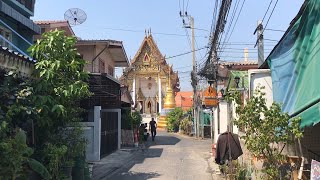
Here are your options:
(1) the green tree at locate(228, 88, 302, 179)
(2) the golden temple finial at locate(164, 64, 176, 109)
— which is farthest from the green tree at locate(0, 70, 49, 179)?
(2) the golden temple finial at locate(164, 64, 176, 109)

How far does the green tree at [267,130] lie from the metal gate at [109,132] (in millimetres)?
12020

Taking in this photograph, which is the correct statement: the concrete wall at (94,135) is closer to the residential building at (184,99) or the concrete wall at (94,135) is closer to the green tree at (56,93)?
the green tree at (56,93)

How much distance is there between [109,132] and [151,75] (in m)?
32.4

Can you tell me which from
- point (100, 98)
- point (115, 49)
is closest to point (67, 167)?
point (100, 98)

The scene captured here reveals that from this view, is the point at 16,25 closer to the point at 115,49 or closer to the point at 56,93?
the point at 56,93

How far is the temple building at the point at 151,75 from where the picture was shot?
51.8m

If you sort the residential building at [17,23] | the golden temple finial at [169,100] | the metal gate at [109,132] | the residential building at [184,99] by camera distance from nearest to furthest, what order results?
the residential building at [17,23] → the metal gate at [109,132] → the golden temple finial at [169,100] → the residential building at [184,99]

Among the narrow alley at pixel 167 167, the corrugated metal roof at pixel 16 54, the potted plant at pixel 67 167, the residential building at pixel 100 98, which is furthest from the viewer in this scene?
the residential building at pixel 100 98

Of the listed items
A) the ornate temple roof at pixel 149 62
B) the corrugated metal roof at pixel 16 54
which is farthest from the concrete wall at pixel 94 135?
the ornate temple roof at pixel 149 62

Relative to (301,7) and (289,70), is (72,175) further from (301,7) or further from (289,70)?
(301,7)

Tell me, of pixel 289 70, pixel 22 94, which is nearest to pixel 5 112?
pixel 22 94

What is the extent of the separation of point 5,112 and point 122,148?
15.1 m

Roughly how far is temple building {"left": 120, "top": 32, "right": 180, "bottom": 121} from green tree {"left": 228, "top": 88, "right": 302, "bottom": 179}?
43.1 meters

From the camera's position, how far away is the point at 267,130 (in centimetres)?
700
